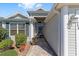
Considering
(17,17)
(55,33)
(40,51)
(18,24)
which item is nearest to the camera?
(55,33)

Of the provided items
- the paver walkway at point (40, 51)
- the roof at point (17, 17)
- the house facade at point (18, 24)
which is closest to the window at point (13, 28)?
the house facade at point (18, 24)

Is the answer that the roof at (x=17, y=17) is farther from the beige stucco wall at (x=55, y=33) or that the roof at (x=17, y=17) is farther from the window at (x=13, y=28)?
the beige stucco wall at (x=55, y=33)

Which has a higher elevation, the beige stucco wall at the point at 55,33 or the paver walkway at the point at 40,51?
the beige stucco wall at the point at 55,33

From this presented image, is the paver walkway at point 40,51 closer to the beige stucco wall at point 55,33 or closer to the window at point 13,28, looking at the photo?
the beige stucco wall at point 55,33

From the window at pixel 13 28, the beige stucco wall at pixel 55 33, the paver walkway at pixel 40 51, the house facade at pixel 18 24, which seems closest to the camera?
the beige stucco wall at pixel 55 33

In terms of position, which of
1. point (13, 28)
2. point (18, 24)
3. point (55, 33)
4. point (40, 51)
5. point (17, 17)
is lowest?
point (40, 51)

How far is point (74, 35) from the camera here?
23.9ft

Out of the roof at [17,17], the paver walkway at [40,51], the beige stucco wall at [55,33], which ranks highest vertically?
the roof at [17,17]

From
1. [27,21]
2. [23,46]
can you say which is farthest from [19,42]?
[27,21]

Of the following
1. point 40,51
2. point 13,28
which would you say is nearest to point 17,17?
point 13,28

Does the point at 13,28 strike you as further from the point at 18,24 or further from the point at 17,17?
the point at 17,17

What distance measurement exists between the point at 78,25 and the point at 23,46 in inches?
278

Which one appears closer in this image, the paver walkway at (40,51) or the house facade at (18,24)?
the paver walkway at (40,51)

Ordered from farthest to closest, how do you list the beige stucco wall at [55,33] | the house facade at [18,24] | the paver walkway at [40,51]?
1. the house facade at [18,24]
2. the paver walkway at [40,51]
3. the beige stucco wall at [55,33]
